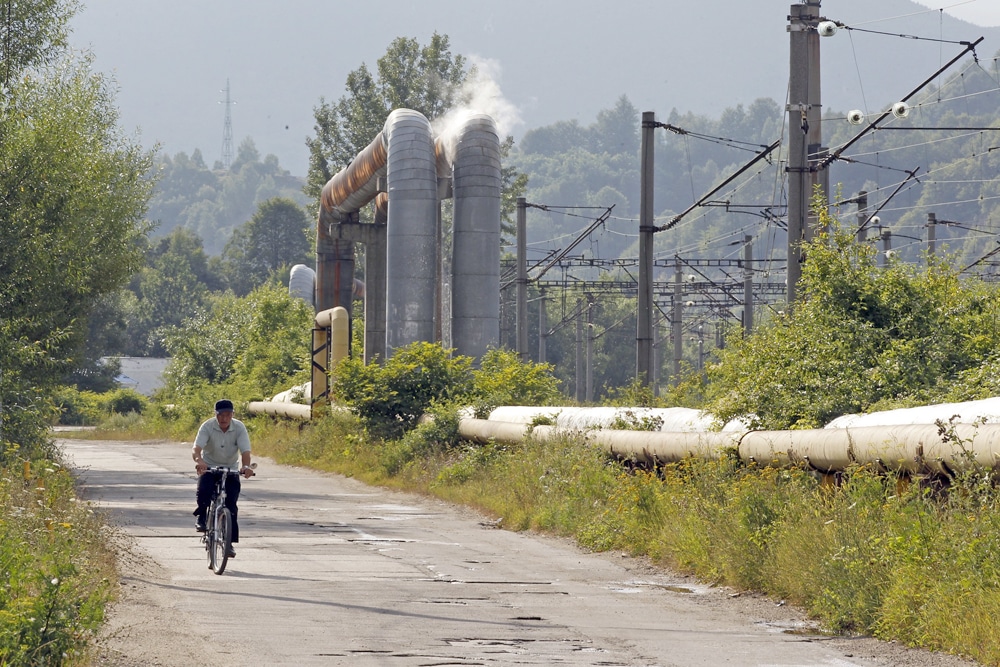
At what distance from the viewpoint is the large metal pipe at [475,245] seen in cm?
3064

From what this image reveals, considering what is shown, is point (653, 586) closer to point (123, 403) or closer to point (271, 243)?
point (123, 403)

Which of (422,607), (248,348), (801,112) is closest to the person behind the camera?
(422,607)

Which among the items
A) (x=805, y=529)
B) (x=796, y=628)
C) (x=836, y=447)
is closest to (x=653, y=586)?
(x=805, y=529)

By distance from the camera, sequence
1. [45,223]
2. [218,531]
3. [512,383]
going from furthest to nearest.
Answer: [512,383] → [45,223] → [218,531]

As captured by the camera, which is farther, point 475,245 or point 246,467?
point 475,245

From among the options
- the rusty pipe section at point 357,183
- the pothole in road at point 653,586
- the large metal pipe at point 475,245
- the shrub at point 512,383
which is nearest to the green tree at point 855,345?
the pothole in road at point 653,586

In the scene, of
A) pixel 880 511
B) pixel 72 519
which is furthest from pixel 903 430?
pixel 72 519

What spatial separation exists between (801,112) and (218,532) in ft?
40.6

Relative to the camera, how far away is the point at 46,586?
812 centimetres

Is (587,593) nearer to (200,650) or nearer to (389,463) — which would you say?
(200,650)

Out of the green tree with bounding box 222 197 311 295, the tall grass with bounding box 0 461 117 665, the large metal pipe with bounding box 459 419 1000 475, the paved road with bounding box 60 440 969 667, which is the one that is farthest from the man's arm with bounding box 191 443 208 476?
the green tree with bounding box 222 197 311 295

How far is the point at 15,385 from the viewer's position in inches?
789

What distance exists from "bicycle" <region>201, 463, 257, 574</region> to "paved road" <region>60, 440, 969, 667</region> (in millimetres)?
164

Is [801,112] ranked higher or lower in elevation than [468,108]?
lower
